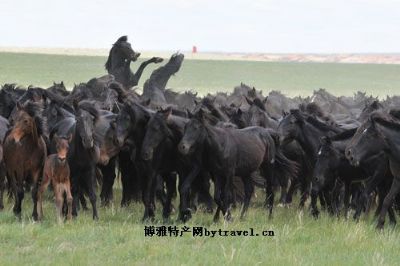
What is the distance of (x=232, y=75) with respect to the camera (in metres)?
70.1

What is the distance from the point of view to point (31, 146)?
9.62 m

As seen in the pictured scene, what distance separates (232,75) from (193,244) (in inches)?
2459

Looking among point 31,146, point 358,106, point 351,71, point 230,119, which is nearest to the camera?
point 31,146

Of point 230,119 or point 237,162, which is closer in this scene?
point 237,162

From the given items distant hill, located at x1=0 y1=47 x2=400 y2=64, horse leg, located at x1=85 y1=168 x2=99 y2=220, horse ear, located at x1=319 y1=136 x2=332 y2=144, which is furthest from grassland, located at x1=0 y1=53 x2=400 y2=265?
distant hill, located at x1=0 y1=47 x2=400 y2=64

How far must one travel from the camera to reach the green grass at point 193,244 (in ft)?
23.5

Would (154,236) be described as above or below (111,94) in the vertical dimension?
below

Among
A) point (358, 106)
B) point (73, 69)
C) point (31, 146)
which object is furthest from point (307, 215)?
point (73, 69)

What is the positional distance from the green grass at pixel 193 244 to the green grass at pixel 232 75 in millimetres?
41091

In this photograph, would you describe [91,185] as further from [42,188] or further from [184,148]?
[184,148]

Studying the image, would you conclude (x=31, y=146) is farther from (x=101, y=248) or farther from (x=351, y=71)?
(x=351, y=71)

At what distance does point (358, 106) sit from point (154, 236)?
13.5 metres

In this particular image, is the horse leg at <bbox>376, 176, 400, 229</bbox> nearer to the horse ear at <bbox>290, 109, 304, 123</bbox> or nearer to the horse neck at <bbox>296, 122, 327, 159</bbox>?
the horse neck at <bbox>296, 122, 327, 159</bbox>

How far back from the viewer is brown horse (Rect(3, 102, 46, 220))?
31.1 ft
